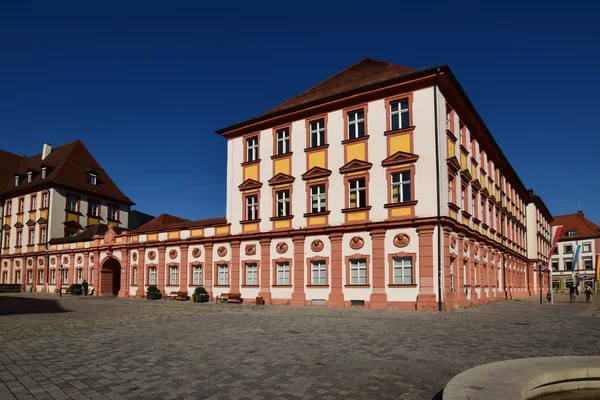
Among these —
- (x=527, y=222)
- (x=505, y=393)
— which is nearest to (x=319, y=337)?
(x=505, y=393)

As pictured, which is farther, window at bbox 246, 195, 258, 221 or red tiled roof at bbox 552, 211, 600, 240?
red tiled roof at bbox 552, 211, 600, 240

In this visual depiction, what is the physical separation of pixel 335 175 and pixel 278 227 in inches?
205

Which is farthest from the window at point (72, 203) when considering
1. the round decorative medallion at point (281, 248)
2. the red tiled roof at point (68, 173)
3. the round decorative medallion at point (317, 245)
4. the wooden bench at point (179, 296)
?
the round decorative medallion at point (317, 245)

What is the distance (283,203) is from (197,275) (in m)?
9.30

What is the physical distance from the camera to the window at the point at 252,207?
3200 centimetres

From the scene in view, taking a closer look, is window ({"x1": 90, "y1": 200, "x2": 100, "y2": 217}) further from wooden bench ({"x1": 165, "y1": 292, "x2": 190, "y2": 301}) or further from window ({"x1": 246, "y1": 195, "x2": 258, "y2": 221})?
window ({"x1": 246, "y1": 195, "x2": 258, "y2": 221})

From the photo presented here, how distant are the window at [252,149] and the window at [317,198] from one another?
558 centimetres

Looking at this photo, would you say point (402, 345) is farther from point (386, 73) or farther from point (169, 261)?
point (169, 261)

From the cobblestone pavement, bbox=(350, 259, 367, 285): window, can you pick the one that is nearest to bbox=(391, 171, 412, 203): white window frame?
bbox=(350, 259, 367, 285): window

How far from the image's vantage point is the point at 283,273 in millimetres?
29766

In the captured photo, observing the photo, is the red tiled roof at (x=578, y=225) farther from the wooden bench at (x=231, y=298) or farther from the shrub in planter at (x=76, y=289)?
the shrub in planter at (x=76, y=289)

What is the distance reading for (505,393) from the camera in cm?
564

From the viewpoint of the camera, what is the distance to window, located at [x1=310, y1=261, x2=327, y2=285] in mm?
27873

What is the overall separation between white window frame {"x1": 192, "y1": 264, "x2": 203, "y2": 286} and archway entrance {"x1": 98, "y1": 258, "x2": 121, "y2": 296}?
34.5 ft
